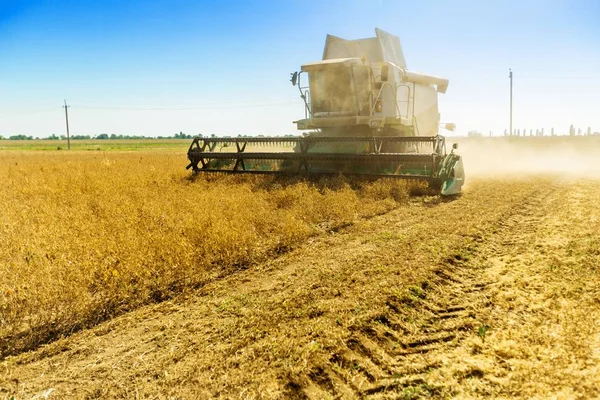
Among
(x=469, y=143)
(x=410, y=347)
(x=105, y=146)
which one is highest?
(x=105, y=146)

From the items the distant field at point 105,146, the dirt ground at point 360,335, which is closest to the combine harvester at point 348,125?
the dirt ground at point 360,335

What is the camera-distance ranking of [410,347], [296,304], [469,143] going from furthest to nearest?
[469,143] → [296,304] → [410,347]

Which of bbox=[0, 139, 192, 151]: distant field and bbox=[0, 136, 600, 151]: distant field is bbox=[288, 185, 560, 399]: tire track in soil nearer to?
bbox=[0, 136, 600, 151]: distant field

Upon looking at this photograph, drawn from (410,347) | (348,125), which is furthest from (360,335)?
(348,125)

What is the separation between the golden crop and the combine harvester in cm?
107

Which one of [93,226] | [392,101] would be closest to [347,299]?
[93,226]

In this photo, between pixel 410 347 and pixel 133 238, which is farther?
pixel 133 238

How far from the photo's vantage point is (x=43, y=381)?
8.02ft

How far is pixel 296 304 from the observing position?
10.8 feet

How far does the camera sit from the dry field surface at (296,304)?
7.70ft

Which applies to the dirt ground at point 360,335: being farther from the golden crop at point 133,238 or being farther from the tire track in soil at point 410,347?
the golden crop at point 133,238

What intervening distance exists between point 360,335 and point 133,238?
3212mm

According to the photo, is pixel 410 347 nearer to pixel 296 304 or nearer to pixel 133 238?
pixel 296 304

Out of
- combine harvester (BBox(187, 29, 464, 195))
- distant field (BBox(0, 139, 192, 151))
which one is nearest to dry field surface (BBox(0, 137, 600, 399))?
combine harvester (BBox(187, 29, 464, 195))
